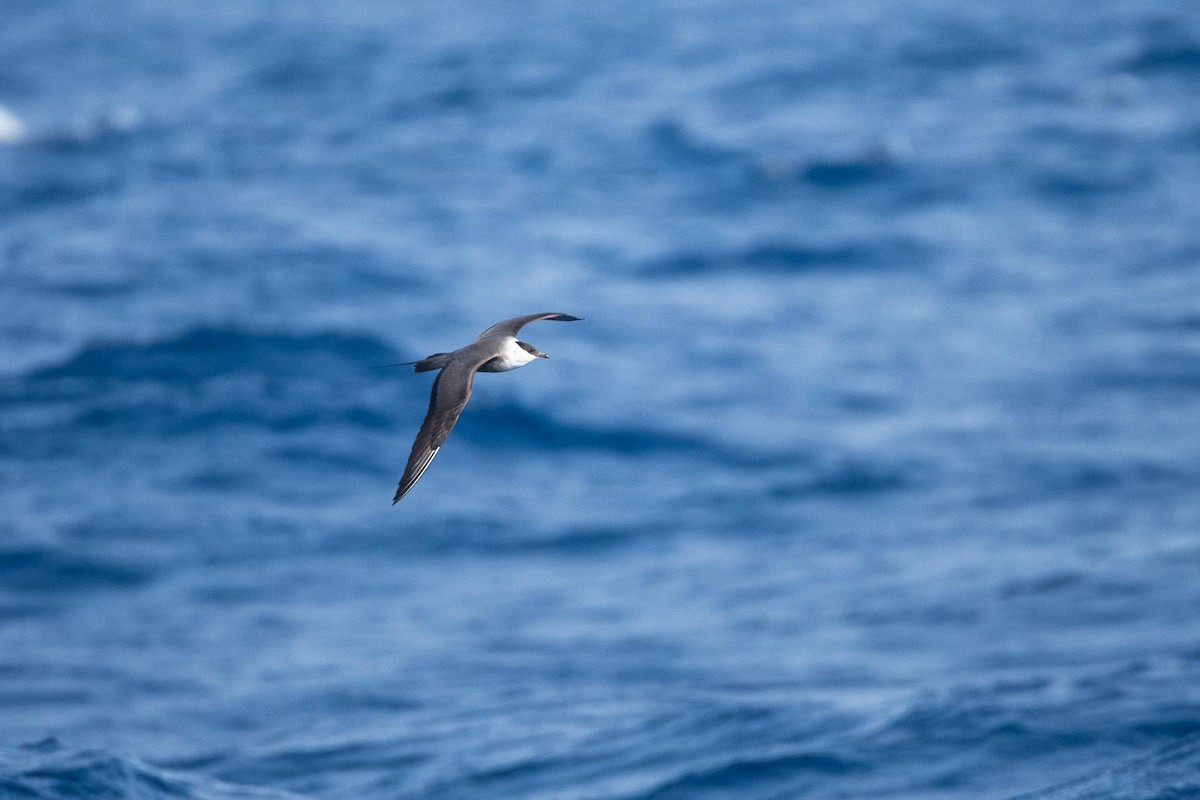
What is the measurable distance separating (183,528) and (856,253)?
1049 centimetres

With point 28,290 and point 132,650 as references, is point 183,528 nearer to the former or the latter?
point 132,650

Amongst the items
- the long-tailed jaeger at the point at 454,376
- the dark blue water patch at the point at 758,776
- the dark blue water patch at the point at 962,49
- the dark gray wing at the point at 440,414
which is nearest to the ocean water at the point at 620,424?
the dark blue water patch at the point at 758,776

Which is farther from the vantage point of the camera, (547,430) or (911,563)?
(547,430)

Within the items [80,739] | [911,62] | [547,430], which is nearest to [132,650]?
[80,739]

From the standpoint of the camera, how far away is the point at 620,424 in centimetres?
1919

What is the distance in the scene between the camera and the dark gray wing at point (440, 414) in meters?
6.79

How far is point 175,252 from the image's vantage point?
73.2 feet

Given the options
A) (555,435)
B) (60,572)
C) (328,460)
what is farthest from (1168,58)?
(60,572)

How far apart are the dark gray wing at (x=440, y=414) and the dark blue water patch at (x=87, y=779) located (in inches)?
188

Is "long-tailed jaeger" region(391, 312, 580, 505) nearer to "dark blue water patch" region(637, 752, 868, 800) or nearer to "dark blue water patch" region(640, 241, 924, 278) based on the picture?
"dark blue water patch" region(637, 752, 868, 800)

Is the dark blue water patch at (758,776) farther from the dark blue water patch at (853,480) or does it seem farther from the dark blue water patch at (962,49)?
the dark blue water patch at (962,49)

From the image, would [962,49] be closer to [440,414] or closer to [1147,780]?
[1147,780]

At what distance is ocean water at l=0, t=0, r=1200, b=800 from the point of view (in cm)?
1366

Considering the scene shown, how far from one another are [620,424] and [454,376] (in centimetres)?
1209
